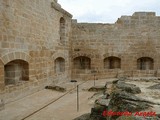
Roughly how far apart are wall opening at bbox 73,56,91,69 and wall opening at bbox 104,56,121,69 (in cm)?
101

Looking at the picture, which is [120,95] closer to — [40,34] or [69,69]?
[40,34]

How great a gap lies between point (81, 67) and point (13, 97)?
6780 millimetres

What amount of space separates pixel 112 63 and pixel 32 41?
6.50m

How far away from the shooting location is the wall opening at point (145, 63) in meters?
14.2

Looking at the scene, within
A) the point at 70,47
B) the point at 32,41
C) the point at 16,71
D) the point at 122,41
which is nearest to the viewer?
the point at 16,71

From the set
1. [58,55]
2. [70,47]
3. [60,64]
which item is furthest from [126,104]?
[70,47]

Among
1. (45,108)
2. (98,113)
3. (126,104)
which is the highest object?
(126,104)

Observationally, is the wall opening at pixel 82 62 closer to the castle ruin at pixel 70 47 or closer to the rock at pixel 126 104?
the castle ruin at pixel 70 47

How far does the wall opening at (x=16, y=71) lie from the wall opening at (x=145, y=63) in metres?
7.75

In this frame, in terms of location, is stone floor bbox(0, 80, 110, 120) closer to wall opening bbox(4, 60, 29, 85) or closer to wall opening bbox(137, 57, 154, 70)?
wall opening bbox(4, 60, 29, 85)

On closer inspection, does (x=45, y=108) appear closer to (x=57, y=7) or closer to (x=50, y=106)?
(x=50, y=106)

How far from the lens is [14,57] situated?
25.5 ft

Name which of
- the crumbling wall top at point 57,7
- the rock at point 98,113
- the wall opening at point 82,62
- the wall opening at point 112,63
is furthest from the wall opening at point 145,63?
the rock at point 98,113

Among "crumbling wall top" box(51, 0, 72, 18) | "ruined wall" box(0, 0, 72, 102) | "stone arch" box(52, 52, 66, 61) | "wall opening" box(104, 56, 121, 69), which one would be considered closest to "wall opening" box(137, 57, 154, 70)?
"wall opening" box(104, 56, 121, 69)
